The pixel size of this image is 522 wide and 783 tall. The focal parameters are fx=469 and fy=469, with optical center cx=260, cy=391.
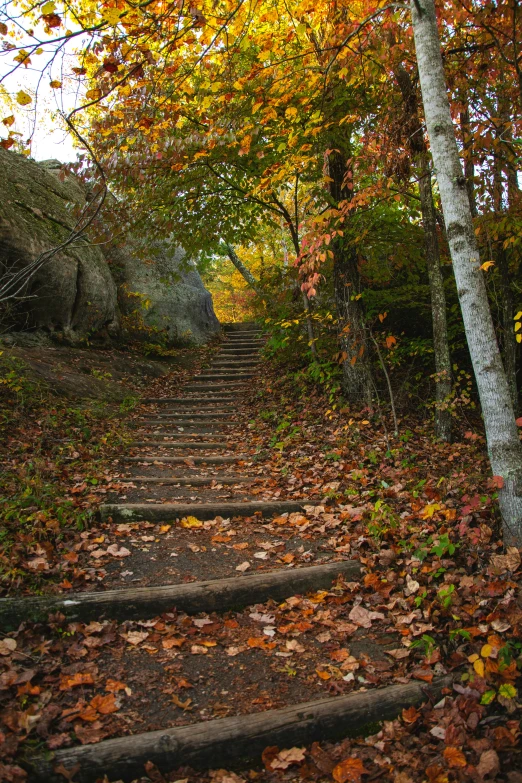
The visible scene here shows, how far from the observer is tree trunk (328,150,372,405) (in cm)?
721

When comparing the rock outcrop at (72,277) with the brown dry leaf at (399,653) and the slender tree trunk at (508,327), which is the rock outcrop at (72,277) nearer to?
the slender tree trunk at (508,327)

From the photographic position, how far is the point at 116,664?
2.85 m

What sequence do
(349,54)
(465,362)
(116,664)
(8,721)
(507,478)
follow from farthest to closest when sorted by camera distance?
(465,362), (349,54), (507,478), (116,664), (8,721)

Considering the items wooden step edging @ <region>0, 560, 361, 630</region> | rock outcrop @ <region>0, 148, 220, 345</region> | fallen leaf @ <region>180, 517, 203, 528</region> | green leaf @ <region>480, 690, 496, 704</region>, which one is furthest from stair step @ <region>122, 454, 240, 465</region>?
green leaf @ <region>480, 690, 496, 704</region>

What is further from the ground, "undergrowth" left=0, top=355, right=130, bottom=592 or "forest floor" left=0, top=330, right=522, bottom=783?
"undergrowth" left=0, top=355, right=130, bottom=592

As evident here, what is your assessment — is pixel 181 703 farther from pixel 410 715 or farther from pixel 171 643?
pixel 410 715

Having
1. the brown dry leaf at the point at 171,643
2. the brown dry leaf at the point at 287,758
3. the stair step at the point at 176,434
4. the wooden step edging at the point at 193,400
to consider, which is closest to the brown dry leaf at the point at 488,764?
the brown dry leaf at the point at 287,758

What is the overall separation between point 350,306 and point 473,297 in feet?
12.3

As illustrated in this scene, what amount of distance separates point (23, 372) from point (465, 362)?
297 inches

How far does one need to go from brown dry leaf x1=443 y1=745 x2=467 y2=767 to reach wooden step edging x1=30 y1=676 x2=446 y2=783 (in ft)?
1.14

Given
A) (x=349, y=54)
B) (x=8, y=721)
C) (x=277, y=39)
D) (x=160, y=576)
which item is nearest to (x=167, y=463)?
(x=160, y=576)

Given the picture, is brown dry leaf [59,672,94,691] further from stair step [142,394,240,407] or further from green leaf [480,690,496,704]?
stair step [142,394,240,407]

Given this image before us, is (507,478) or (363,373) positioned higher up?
(363,373)

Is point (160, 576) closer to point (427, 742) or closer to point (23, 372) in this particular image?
point (427, 742)
